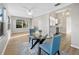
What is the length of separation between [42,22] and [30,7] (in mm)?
433

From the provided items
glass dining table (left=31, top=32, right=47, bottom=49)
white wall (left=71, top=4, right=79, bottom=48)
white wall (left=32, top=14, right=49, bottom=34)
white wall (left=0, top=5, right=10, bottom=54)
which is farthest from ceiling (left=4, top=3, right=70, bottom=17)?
glass dining table (left=31, top=32, right=47, bottom=49)

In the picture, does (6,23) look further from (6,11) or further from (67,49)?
(67,49)

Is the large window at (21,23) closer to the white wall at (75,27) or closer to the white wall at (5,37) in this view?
the white wall at (5,37)

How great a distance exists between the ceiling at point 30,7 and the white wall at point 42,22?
0.10m

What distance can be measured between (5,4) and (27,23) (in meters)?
0.60

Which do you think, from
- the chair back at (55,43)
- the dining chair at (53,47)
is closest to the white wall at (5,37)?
the dining chair at (53,47)

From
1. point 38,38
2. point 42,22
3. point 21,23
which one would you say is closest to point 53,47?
point 38,38

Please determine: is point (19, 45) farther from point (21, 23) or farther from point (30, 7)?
point (30, 7)

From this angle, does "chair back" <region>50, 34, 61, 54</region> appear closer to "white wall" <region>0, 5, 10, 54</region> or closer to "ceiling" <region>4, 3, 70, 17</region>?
"ceiling" <region>4, 3, 70, 17</region>

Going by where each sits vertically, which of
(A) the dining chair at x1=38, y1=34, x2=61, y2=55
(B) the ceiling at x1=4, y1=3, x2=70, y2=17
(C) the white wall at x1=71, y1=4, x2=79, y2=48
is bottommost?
(A) the dining chair at x1=38, y1=34, x2=61, y2=55

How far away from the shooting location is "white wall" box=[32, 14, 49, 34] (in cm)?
246

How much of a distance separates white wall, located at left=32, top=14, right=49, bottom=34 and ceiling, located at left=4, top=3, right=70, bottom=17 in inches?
3.9

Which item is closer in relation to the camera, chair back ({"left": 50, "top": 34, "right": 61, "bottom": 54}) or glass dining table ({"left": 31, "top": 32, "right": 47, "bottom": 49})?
chair back ({"left": 50, "top": 34, "right": 61, "bottom": 54})
